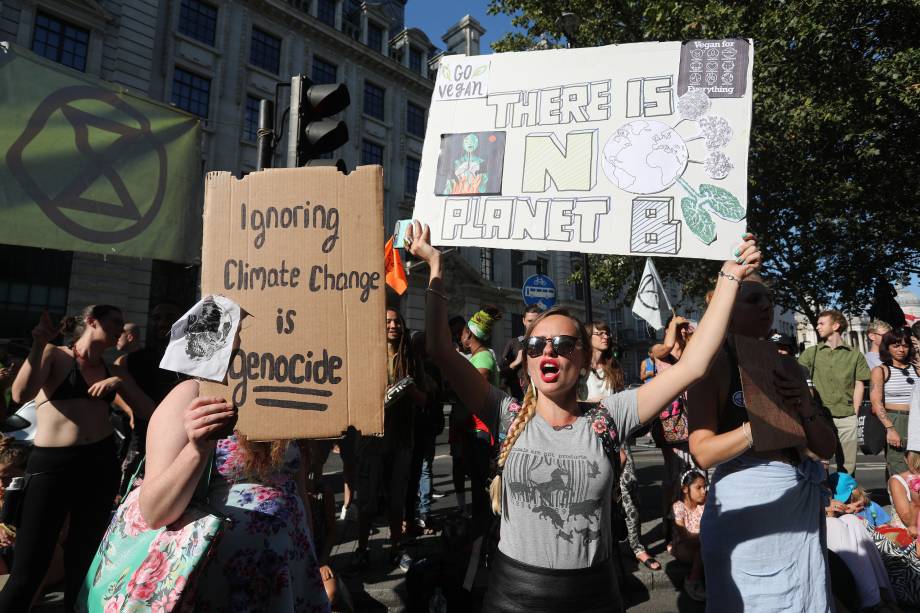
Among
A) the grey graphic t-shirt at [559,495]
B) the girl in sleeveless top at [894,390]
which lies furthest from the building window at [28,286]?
the girl in sleeveless top at [894,390]

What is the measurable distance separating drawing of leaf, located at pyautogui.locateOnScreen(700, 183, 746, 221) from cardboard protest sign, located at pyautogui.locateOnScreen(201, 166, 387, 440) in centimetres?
165

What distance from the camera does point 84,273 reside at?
47.9ft

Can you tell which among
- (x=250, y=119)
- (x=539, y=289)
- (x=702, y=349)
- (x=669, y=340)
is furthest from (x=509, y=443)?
(x=250, y=119)

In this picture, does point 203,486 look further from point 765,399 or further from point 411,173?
point 411,173

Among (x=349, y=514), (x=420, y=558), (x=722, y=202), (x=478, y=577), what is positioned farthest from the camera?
(x=349, y=514)

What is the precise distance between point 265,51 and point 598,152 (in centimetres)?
2166

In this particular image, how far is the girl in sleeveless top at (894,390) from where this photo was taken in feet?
17.9

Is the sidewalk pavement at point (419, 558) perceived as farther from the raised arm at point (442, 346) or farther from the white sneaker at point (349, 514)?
the raised arm at point (442, 346)

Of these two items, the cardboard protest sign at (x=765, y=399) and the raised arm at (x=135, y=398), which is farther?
the raised arm at (x=135, y=398)

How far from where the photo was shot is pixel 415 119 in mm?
26594

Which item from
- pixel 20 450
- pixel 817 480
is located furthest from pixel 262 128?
pixel 817 480

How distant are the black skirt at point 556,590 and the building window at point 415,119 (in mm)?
26260

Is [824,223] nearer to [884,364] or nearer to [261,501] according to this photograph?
[884,364]

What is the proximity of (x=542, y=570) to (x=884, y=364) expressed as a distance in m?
6.13
